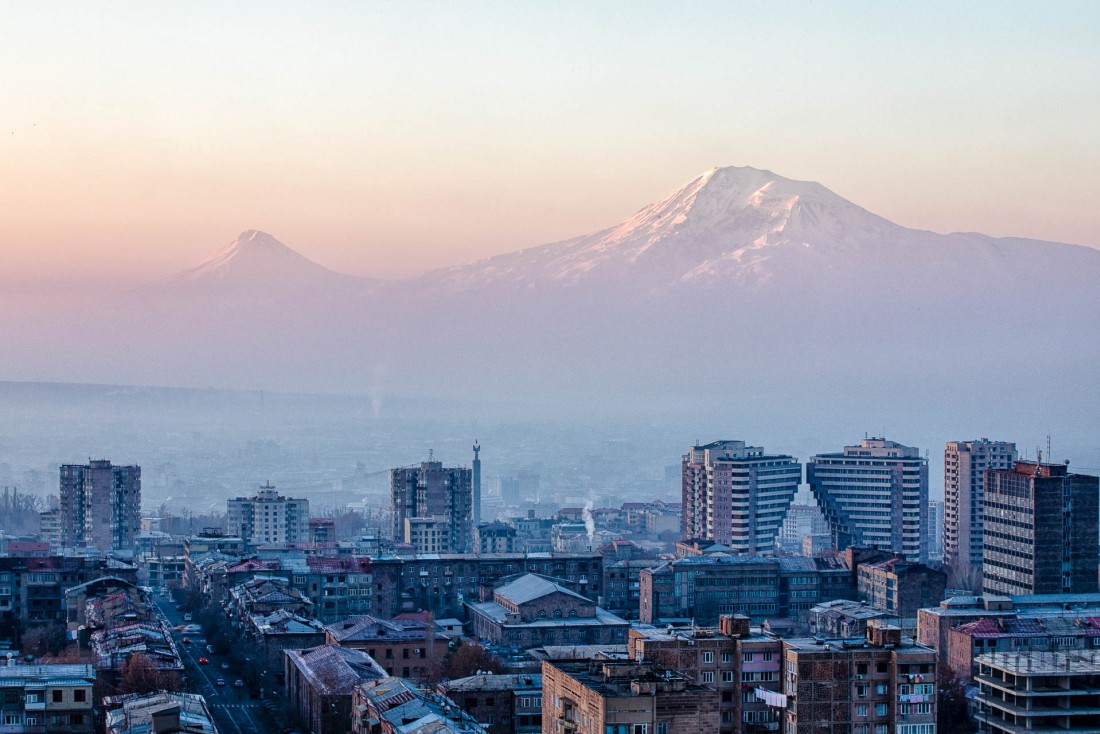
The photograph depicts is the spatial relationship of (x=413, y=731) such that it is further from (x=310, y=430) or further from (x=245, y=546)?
(x=310, y=430)

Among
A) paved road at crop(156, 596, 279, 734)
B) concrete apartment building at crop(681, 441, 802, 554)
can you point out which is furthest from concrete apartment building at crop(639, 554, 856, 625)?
concrete apartment building at crop(681, 441, 802, 554)

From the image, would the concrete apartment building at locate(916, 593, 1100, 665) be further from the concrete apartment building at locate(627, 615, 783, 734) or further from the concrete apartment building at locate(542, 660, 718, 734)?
the concrete apartment building at locate(542, 660, 718, 734)

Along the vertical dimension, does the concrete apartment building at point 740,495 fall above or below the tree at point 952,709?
above

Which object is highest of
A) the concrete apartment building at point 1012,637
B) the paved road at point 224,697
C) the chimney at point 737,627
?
the chimney at point 737,627

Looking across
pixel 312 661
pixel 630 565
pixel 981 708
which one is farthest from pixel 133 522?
pixel 981 708

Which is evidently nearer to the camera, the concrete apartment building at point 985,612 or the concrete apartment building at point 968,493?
the concrete apartment building at point 985,612

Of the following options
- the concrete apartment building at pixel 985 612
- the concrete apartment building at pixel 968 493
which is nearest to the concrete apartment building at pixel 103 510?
the concrete apartment building at pixel 968 493

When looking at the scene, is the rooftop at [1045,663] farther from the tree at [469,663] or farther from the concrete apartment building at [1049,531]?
the concrete apartment building at [1049,531]

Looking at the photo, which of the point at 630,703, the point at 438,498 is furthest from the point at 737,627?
the point at 438,498

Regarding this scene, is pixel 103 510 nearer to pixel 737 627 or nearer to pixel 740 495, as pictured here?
pixel 740 495
